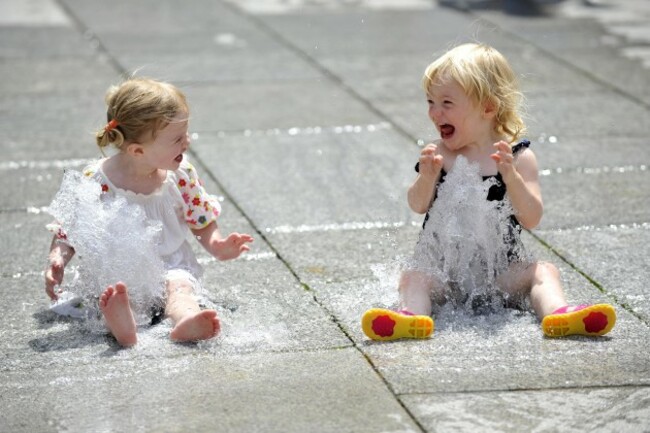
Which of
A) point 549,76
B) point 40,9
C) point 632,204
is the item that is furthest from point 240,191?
point 40,9

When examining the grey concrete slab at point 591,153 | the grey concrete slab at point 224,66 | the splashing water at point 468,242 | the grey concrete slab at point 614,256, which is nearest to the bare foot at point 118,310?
the splashing water at point 468,242

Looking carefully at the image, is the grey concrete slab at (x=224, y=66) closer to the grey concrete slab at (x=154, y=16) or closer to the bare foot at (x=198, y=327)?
the grey concrete slab at (x=154, y=16)

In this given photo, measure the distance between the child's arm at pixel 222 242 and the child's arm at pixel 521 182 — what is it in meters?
1.05

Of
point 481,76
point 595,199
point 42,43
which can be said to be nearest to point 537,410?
point 481,76

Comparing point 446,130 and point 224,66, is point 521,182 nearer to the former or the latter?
point 446,130

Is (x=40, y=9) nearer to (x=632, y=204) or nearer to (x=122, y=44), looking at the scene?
(x=122, y=44)

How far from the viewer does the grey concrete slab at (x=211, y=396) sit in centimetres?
369

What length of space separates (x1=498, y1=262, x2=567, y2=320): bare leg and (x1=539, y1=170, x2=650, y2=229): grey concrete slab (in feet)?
3.80

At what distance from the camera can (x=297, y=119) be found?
25.5 feet

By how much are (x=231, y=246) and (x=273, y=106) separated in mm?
3443

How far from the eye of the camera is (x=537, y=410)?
374 centimetres

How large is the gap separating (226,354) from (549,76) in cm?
525

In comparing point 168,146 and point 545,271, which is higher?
point 168,146

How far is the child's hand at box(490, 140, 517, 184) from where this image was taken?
4449 millimetres
